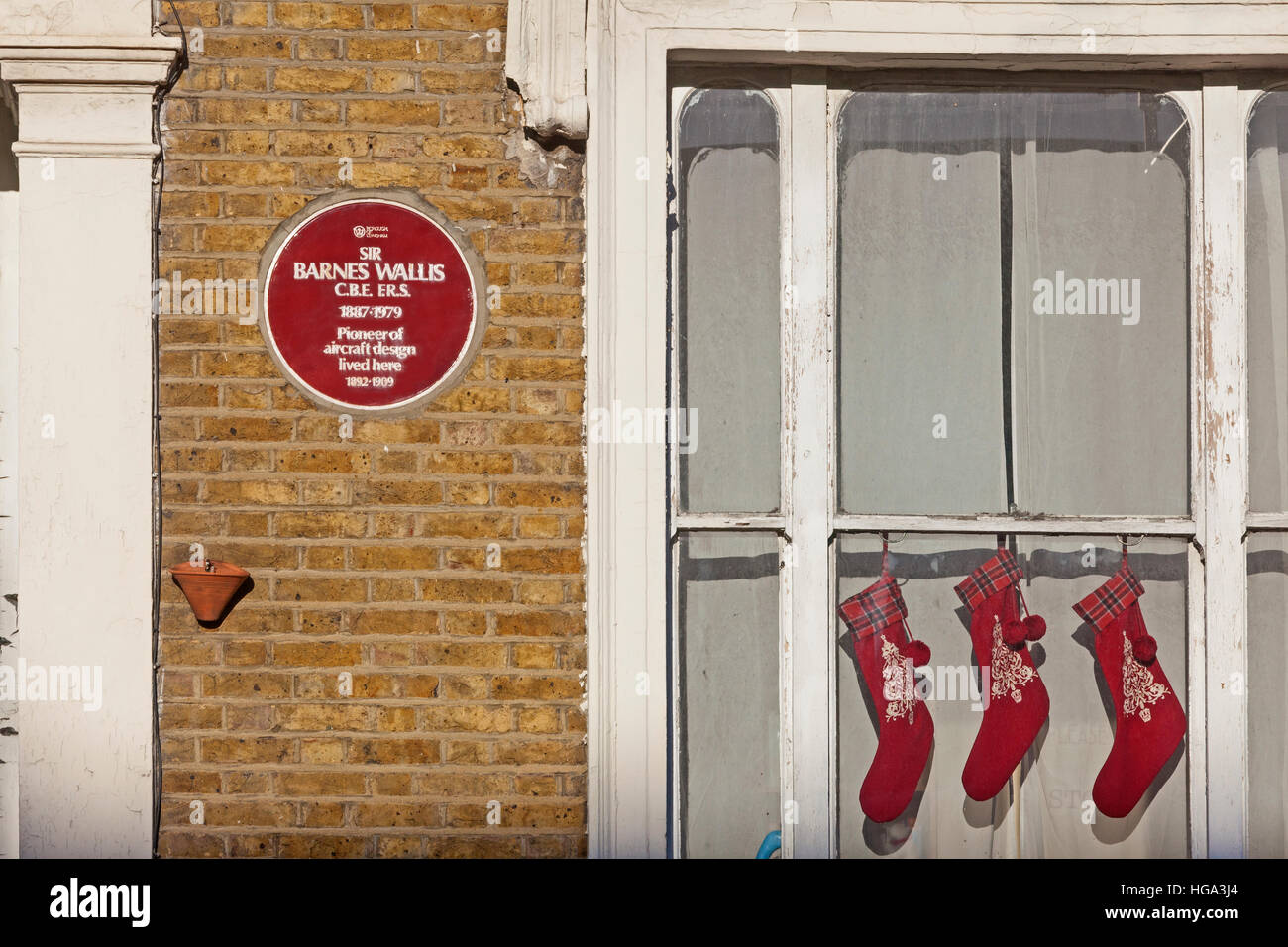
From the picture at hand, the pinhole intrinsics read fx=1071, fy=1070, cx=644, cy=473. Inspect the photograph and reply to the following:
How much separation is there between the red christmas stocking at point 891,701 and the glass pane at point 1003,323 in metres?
0.30

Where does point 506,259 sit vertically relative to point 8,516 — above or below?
above

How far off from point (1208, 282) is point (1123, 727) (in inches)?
52.6

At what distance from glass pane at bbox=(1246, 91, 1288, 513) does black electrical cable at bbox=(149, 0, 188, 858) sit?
3.16m

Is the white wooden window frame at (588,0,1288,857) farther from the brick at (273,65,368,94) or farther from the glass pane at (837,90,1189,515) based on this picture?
the brick at (273,65,368,94)

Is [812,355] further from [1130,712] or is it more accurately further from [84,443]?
[84,443]

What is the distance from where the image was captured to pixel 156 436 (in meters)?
2.98

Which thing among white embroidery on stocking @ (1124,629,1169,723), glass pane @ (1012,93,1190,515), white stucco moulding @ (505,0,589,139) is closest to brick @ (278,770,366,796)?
white stucco moulding @ (505,0,589,139)

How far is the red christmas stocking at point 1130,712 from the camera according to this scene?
3139mm

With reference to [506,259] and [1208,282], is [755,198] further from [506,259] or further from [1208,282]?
[1208,282]

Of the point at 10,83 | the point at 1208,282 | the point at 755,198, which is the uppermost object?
the point at 10,83

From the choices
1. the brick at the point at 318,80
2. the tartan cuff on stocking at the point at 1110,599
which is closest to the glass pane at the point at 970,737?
the tartan cuff on stocking at the point at 1110,599

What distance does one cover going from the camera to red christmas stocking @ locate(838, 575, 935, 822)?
10.3 ft

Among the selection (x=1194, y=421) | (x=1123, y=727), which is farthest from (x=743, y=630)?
(x=1194, y=421)

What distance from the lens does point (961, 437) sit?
10.4 feet
